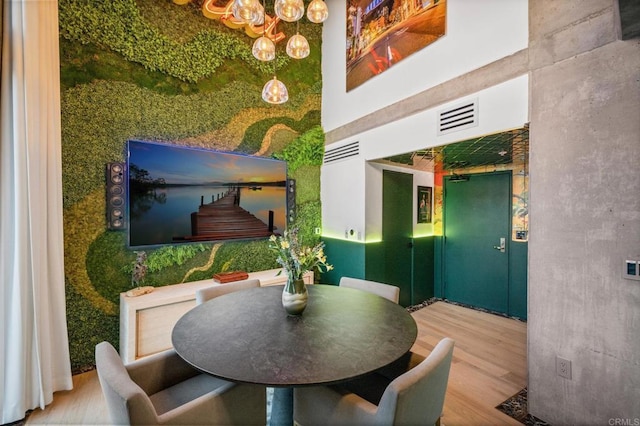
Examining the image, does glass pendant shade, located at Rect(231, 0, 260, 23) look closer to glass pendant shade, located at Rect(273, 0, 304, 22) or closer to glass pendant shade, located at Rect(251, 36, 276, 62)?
glass pendant shade, located at Rect(273, 0, 304, 22)

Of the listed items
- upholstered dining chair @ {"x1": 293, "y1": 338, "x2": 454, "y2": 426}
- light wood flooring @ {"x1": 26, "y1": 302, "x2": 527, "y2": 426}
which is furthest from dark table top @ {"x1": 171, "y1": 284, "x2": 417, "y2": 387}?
light wood flooring @ {"x1": 26, "y1": 302, "x2": 527, "y2": 426}

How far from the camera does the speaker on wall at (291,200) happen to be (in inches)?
Answer: 162

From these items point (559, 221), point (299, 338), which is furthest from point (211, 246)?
point (559, 221)

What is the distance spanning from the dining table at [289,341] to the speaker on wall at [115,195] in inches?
63.8

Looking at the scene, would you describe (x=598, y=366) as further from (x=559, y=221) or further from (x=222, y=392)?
Result: (x=222, y=392)

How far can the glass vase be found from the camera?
1.75m

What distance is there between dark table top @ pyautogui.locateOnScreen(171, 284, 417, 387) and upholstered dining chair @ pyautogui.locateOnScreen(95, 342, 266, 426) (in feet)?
0.48

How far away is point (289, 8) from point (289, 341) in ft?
6.33

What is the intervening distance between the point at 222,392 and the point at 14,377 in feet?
6.30

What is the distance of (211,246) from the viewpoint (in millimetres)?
3492

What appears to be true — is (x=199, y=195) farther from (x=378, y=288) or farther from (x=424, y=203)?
(x=424, y=203)

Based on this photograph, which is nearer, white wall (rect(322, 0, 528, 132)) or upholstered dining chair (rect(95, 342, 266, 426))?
upholstered dining chair (rect(95, 342, 266, 426))

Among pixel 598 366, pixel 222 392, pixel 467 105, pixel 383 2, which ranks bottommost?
pixel 598 366

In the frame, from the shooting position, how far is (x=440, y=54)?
2.79m
